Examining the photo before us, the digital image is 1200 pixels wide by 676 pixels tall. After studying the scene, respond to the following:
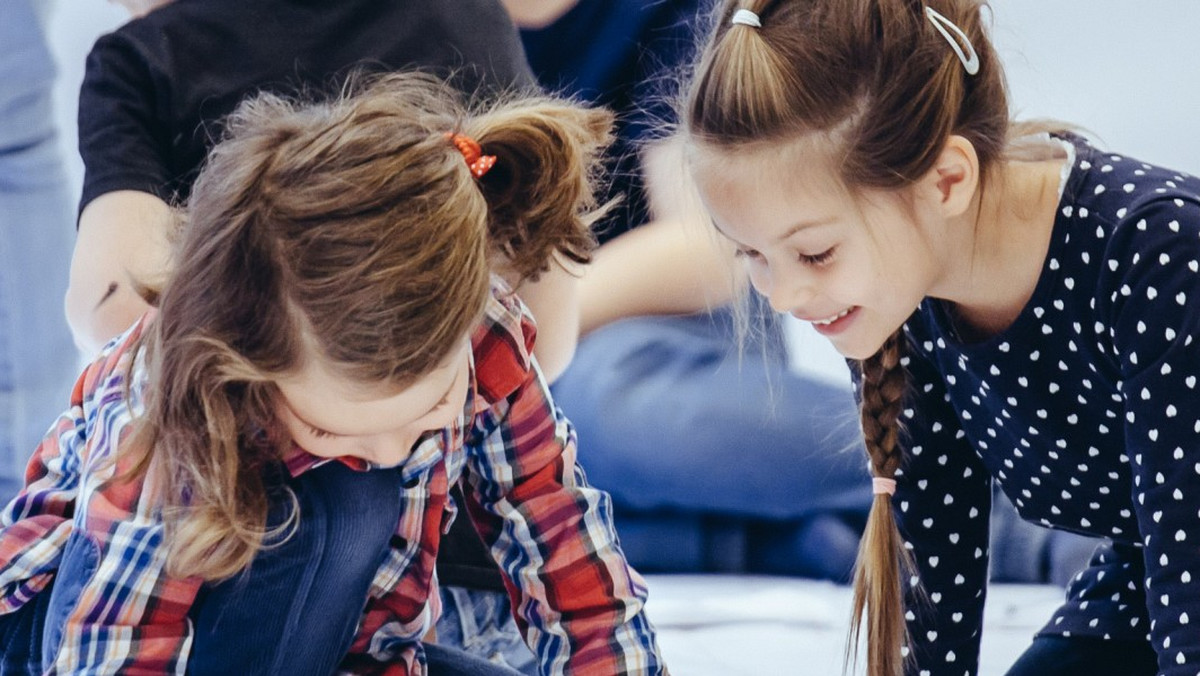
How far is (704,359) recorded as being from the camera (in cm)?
167

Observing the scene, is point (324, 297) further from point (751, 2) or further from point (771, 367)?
point (771, 367)

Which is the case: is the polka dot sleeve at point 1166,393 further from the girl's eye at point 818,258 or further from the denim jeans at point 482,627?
the denim jeans at point 482,627

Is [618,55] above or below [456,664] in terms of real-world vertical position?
above

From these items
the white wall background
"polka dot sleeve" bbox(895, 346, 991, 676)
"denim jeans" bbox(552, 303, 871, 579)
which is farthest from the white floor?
the white wall background

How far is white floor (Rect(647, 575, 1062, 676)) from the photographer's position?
4.41ft

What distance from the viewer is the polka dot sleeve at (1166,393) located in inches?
35.3

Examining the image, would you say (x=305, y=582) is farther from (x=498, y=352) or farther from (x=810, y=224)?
(x=810, y=224)

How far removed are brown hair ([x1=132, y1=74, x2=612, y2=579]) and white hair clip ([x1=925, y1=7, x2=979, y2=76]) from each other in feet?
0.81

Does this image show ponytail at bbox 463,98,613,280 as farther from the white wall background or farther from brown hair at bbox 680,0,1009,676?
the white wall background

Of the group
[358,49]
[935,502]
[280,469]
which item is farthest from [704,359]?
→ [280,469]

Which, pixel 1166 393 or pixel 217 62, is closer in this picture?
pixel 1166 393

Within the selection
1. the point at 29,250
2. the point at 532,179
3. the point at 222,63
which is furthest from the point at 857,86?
the point at 29,250

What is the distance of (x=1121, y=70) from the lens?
2.01 m

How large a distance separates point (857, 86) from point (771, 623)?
2.16ft
